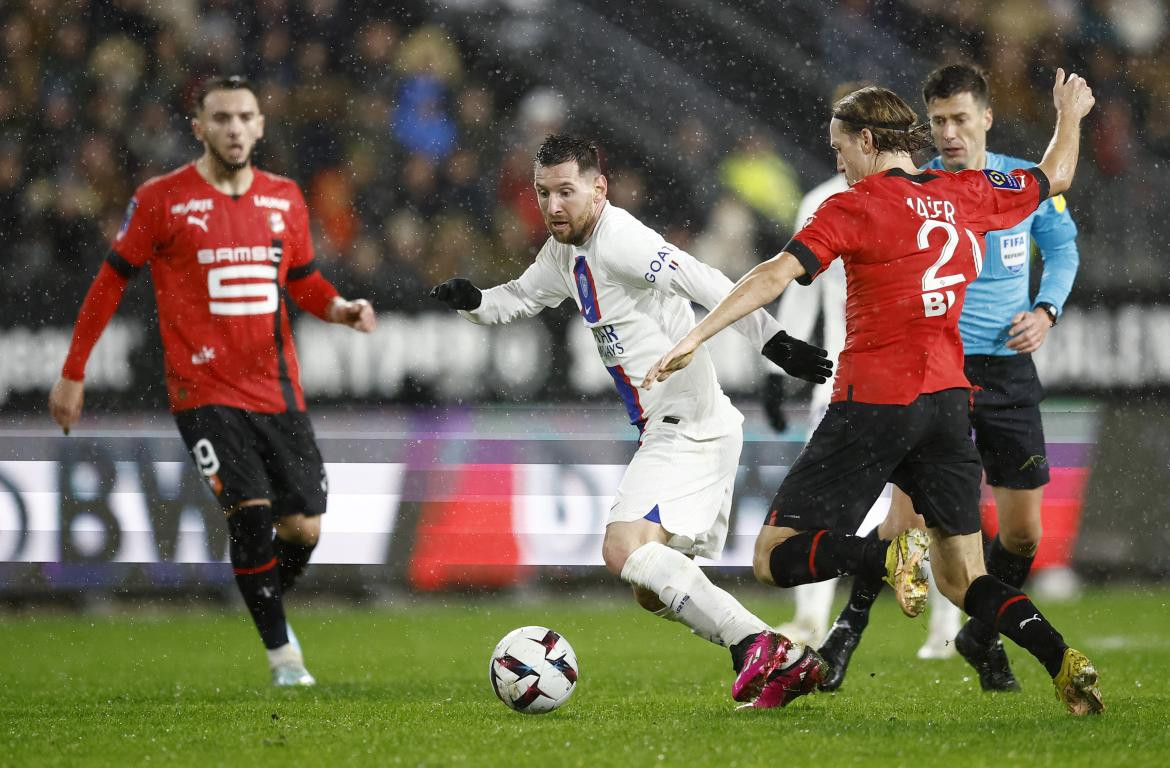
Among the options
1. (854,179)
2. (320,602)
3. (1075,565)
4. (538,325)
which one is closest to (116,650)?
(320,602)

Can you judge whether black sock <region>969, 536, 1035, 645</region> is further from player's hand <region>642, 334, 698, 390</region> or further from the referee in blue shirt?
player's hand <region>642, 334, 698, 390</region>

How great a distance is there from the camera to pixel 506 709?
521 centimetres

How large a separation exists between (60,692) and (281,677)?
842 mm

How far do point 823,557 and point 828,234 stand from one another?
0.96 meters

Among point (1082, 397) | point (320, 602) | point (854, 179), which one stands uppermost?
point (854, 179)

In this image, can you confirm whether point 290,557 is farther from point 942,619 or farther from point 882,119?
point 882,119

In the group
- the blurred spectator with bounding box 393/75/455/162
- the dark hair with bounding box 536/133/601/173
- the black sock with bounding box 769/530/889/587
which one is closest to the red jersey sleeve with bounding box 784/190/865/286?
the black sock with bounding box 769/530/889/587

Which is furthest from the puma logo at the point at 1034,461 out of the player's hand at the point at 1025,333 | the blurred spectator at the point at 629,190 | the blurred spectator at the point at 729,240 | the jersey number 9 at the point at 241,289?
the blurred spectator at the point at 629,190

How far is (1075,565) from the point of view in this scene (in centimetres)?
945

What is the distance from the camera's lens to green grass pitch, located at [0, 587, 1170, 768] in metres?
4.21

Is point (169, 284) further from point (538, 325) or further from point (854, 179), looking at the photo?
point (538, 325)

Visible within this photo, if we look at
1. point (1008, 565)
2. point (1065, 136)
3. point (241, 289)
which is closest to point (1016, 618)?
point (1008, 565)

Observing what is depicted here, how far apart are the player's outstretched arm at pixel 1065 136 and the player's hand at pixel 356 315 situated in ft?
8.82

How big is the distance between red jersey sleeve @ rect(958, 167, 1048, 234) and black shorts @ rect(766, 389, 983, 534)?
1.78ft
